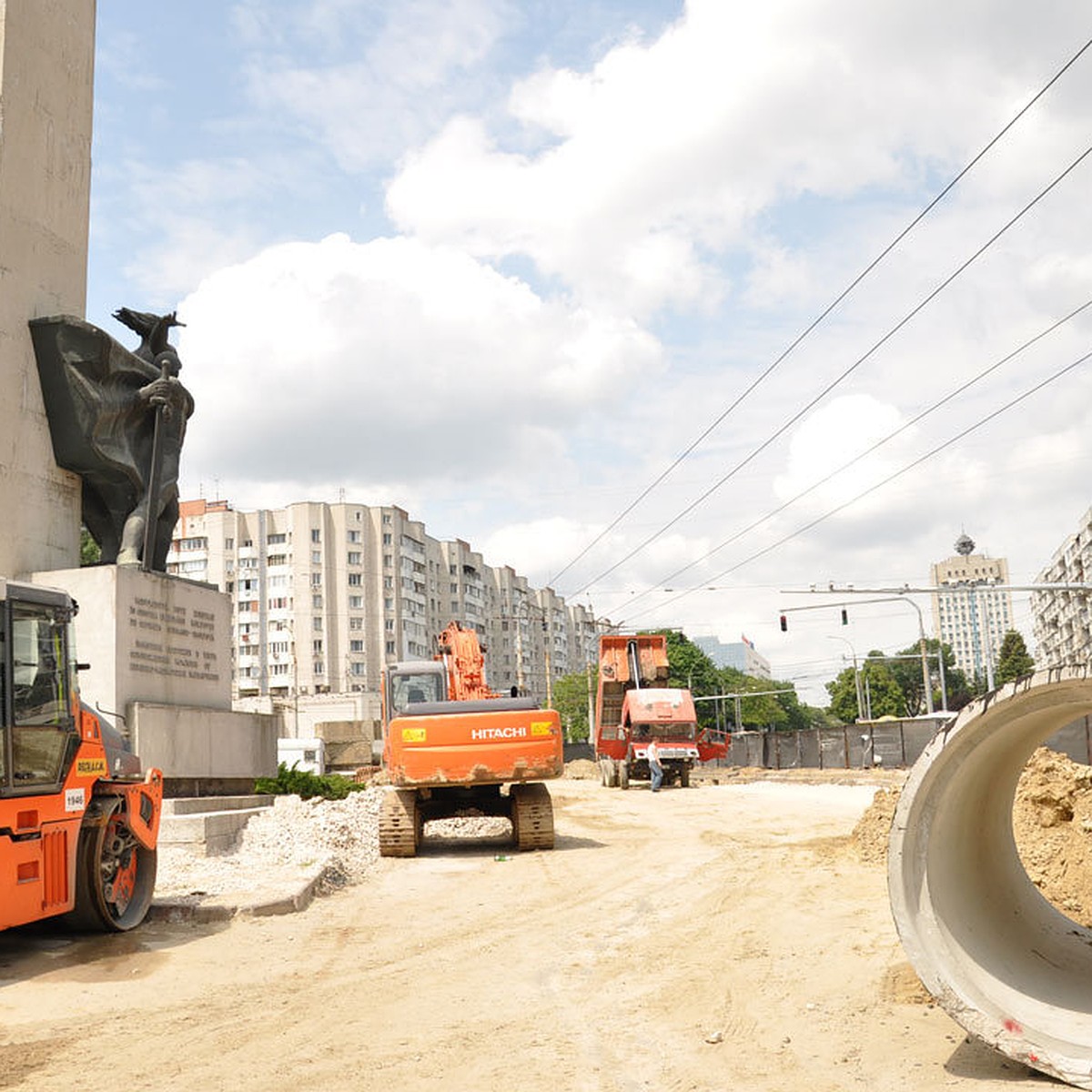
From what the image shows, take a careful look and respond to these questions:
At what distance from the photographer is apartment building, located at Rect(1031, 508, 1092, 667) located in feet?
363

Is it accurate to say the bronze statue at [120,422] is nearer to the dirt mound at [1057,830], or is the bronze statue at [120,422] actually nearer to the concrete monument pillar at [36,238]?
the concrete monument pillar at [36,238]

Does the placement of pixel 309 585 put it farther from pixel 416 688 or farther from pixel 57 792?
pixel 57 792

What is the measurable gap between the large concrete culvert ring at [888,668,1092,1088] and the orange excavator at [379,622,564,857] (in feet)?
29.0

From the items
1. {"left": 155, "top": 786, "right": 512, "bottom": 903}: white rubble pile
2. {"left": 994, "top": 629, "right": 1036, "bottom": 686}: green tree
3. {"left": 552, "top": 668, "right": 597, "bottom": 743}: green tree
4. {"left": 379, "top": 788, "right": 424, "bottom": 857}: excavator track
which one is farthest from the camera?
{"left": 994, "top": 629, "right": 1036, "bottom": 686}: green tree

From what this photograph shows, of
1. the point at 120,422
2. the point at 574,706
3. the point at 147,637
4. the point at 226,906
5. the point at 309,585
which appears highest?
the point at 309,585

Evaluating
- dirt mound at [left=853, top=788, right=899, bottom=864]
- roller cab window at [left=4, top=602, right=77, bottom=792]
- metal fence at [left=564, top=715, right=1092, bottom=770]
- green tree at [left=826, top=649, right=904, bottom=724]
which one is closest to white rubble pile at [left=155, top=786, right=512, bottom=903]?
roller cab window at [left=4, top=602, right=77, bottom=792]

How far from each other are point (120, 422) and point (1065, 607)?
4922 inches

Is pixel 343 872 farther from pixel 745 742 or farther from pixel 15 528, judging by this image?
pixel 745 742

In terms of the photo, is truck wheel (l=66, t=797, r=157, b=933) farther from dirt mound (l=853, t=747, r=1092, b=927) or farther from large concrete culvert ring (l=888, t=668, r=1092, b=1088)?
large concrete culvert ring (l=888, t=668, r=1092, b=1088)

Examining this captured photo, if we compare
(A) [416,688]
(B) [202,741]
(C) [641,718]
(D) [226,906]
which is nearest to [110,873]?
(D) [226,906]

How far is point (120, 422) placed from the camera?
1811 cm

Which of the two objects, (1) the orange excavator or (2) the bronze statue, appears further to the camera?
(2) the bronze statue

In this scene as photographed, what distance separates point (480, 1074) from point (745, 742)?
165 ft

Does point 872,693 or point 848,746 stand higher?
point 872,693
